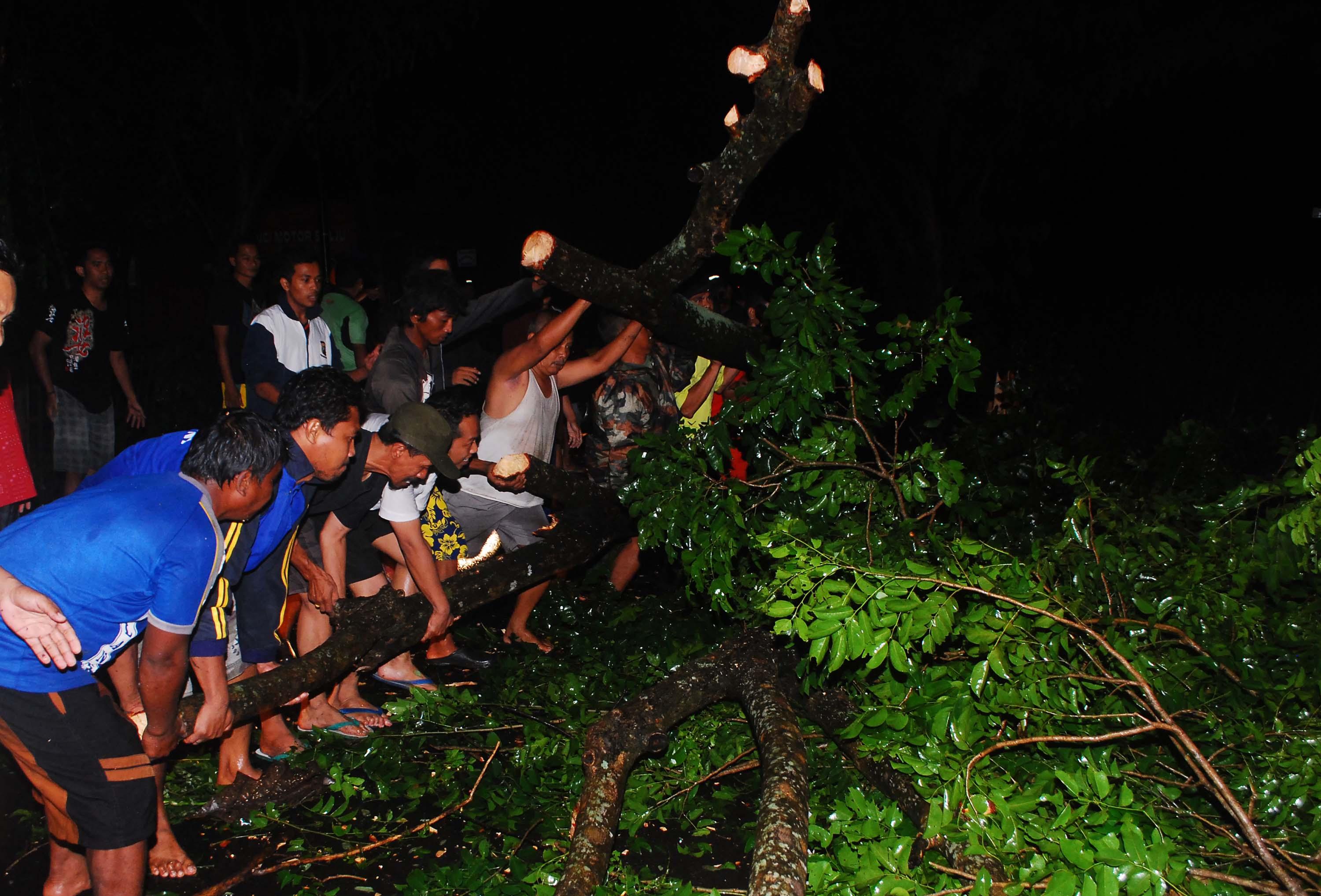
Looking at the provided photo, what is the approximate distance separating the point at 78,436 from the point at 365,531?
2.68 m

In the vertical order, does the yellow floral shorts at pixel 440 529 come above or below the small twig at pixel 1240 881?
below

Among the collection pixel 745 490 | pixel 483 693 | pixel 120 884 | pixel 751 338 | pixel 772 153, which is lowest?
pixel 483 693

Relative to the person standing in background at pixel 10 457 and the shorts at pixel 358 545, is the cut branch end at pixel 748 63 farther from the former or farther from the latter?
the person standing in background at pixel 10 457

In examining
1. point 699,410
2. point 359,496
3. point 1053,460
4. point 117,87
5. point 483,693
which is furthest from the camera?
point 117,87

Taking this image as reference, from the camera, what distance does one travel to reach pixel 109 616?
290 cm

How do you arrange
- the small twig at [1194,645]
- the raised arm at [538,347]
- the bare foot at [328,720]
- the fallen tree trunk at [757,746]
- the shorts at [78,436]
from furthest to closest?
the shorts at [78,436] < the raised arm at [538,347] < the bare foot at [328,720] < the small twig at [1194,645] < the fallen tree trunk at [757,746]

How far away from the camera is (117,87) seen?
37.1 feet

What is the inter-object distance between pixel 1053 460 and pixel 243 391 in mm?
4823

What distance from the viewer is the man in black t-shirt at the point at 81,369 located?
621 centimetres

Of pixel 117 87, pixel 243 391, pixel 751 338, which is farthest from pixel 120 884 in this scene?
pixel 117 87

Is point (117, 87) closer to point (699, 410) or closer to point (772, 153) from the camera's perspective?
point (699, 410)

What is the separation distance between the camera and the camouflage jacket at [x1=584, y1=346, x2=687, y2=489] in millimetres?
5566

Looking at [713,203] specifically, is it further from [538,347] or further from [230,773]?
[230,773]

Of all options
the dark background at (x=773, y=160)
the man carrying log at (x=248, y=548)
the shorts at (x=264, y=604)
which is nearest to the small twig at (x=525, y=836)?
the man carrying log at (x=248, y=548)
